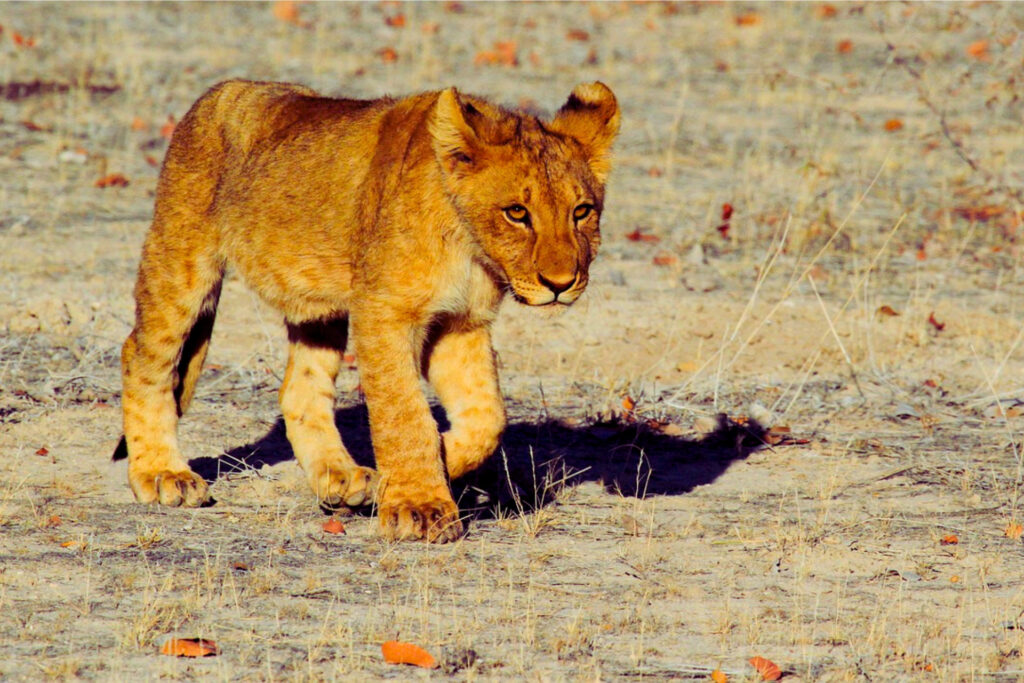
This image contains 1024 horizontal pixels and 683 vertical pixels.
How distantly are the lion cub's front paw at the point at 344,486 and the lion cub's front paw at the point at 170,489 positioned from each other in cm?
42

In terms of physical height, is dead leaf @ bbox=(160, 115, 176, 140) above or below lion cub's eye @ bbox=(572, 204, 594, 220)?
below

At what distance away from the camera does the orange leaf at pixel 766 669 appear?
382cm

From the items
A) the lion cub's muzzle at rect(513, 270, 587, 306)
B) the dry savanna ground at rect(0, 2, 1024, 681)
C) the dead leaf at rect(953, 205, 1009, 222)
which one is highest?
the lion cub's muzzle at rect(513, 270, 587, 306)

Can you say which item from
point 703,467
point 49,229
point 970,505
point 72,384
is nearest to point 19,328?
point 72,384

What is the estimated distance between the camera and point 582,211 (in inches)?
185

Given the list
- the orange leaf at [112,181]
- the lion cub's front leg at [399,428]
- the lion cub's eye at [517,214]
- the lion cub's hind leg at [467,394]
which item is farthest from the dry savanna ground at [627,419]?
the lion cub's eye at [517,214]

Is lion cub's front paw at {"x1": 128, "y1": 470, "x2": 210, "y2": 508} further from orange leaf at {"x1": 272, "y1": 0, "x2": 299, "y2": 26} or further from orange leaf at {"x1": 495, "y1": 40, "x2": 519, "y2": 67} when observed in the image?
orange leaf at {"x1": 272, "y1": 0, "x2": 299, "y2": 26}

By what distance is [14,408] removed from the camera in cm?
634

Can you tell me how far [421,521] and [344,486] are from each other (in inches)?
21.7

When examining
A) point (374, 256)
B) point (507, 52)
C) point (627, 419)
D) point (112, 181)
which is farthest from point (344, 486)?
point (507, 52)

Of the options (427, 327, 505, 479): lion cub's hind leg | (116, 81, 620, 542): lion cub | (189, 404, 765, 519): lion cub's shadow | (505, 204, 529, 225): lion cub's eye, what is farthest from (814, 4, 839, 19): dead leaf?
(505, 204, 529, 225): lion cub's eye

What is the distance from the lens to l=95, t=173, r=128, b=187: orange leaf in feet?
33.9

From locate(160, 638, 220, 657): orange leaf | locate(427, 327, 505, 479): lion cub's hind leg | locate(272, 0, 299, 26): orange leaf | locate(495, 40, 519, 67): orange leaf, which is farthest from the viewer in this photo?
locate(272, 0, 299, 26): orange leaf

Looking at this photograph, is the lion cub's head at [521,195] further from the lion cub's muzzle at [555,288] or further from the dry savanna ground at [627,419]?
the dry savanna ground at [627,419]
